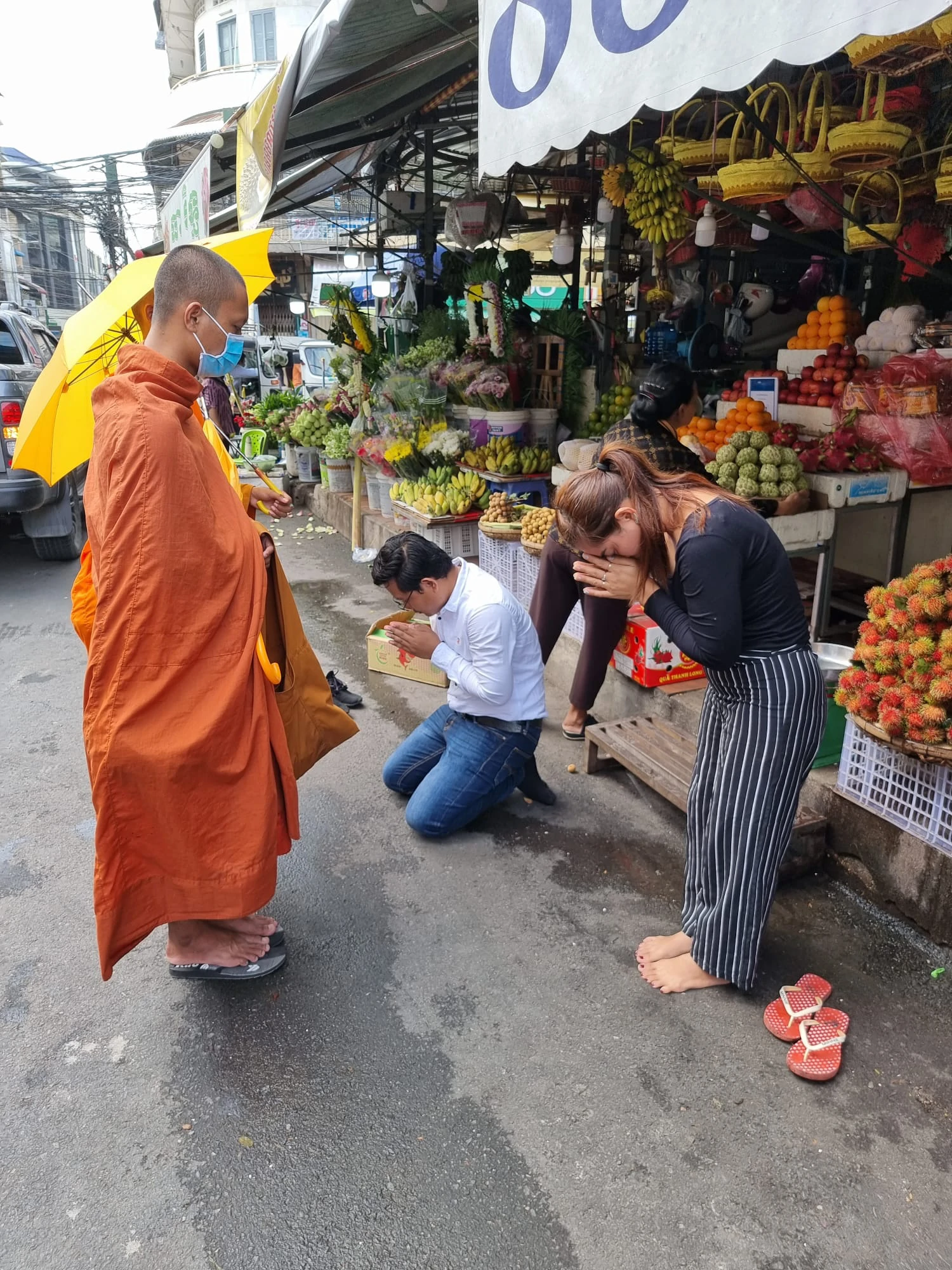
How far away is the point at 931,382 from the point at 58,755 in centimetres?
451

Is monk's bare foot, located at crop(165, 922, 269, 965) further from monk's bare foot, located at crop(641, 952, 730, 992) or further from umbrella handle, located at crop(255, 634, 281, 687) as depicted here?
monk's bare foot, located at crop(641, 952, 730, 992)

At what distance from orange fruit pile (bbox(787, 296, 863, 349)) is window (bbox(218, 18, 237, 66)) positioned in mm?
32447

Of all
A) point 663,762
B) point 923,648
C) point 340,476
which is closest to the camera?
point 923,648

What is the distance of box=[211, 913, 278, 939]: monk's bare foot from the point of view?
2.61 meters

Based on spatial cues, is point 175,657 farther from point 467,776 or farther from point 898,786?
point 898,786

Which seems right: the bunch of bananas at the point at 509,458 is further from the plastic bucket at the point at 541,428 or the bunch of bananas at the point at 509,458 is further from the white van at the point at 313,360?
the white van at the point at 313,360

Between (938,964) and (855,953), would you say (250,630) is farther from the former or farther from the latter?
(938,964)

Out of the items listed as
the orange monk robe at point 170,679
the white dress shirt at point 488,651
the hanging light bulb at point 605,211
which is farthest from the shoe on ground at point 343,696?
the hanging light bulb at point 605,211

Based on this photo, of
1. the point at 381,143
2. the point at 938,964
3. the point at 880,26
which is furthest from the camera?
the point at 381,143

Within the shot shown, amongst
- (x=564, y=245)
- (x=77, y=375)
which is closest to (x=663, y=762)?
(x=77, y=375)

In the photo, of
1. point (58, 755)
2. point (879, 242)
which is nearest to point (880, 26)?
point (879, 242)

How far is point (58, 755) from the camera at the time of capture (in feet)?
13.4

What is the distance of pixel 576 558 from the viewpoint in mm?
3609

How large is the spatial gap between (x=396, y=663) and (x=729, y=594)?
3.08 m
